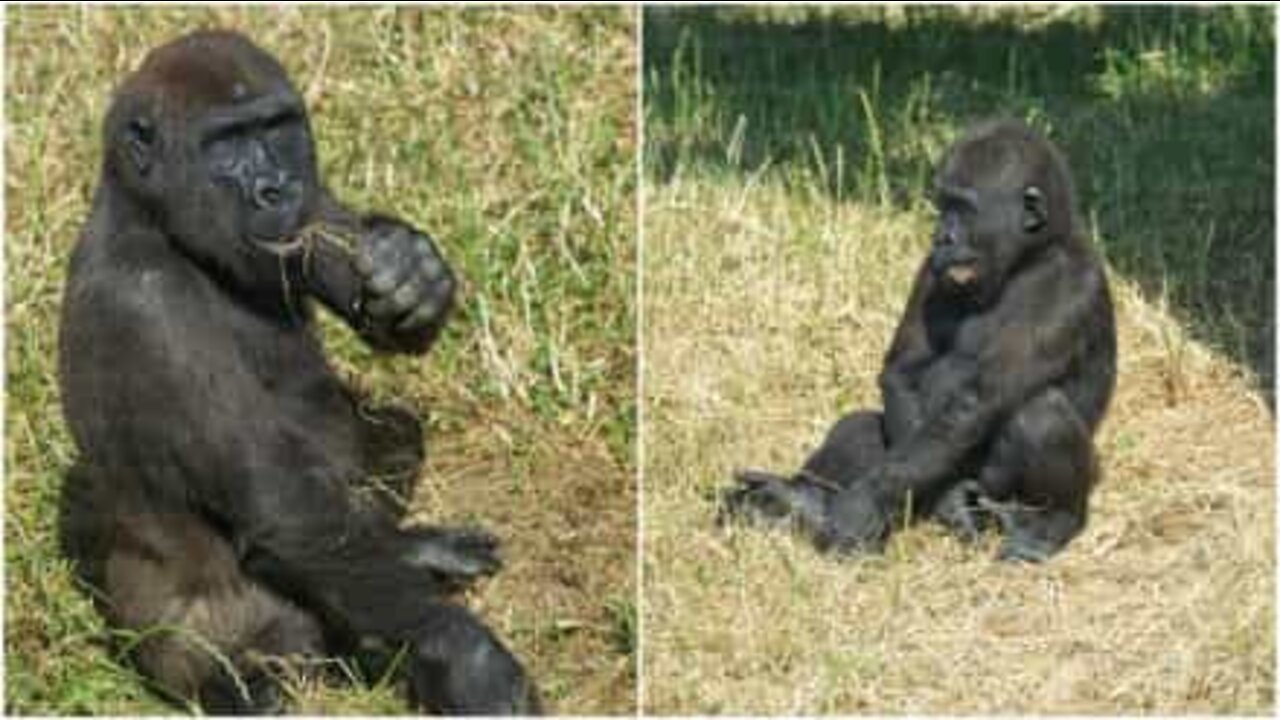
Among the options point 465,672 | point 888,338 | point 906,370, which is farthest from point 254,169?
point 888,338

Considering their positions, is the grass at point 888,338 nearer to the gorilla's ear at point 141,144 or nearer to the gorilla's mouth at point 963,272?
the gorilla's mouth at point 963,272

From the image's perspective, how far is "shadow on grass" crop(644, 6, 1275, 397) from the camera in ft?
20.8

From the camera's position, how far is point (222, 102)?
14.0 ft

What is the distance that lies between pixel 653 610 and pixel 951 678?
0.61 metres

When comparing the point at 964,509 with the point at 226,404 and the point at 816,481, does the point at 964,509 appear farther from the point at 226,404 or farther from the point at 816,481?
the point at 226,404

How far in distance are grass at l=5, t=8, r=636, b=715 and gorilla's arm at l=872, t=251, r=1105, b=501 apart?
630mm

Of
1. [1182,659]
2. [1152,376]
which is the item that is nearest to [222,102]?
[1182,659]

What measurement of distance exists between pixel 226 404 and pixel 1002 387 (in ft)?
5.39

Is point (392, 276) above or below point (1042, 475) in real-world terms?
above

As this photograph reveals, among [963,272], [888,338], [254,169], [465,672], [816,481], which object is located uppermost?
[254,169]

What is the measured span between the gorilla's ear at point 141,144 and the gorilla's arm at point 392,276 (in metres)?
0.35

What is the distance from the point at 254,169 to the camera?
14.0 feet

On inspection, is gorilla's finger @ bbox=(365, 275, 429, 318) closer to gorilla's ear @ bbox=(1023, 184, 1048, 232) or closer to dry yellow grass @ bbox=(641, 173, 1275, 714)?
dry yellow grass @ bbox=(641, 173, 1275, 714)

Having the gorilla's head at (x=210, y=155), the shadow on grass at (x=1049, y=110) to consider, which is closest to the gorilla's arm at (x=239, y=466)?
the gorilla's head at (x=210, y=155)
